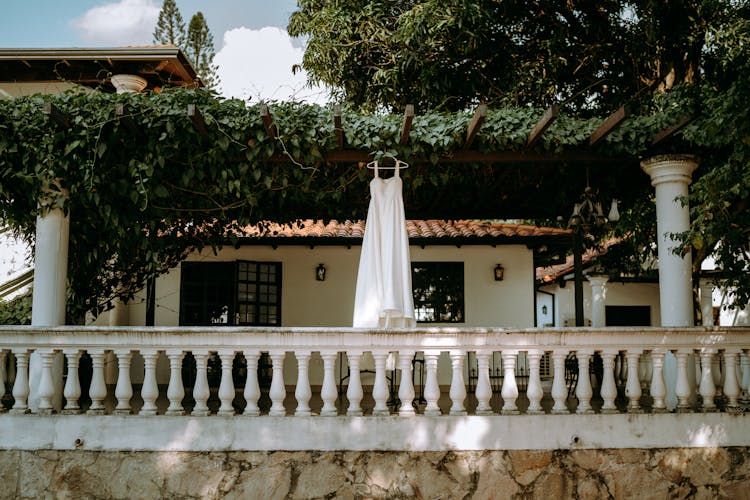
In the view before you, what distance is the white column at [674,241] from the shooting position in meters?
5.85

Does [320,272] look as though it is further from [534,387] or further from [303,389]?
[534,387]

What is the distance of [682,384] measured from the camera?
516 centimetres

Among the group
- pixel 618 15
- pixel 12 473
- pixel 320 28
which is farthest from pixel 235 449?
pixel 618 15

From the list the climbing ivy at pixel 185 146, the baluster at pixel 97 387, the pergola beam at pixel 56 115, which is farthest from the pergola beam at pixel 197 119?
the baluster at pixel 97 387

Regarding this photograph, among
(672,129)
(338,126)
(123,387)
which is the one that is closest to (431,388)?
(338,126)

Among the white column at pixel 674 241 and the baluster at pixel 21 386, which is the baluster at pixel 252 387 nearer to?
the baluster at pixel 21 386

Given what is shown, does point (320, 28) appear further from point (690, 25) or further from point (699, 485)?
point (699, 485)

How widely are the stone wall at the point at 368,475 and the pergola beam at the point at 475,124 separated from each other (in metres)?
2.71

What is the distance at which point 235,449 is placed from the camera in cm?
502

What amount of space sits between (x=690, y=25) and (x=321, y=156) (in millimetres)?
5852

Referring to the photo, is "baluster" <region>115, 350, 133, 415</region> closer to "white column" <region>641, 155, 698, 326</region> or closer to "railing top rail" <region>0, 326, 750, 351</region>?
"railing top rail" <region>0, 326, 750, 351</region>

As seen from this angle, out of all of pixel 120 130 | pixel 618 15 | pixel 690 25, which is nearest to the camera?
pixel 120 130

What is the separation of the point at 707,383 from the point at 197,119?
15.6ft

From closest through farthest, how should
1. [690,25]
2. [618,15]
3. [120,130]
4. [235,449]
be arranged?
[235,449] → [120,130] → [690,25] → [618,15]
